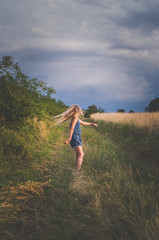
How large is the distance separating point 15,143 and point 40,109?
8.57 feet

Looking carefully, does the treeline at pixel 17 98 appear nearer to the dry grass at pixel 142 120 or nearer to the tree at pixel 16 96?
the tree at pixel 16 96

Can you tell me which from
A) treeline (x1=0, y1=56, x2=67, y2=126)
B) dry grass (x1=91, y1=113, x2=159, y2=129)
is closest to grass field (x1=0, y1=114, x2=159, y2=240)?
treeline (x1=0, y1=56, x2=67, y2=126)

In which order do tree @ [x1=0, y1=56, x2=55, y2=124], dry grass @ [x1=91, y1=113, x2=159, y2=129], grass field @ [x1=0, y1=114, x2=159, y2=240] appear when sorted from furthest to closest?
dry grass @ [x1=91, y1=113, x2=159, y2=129] < tree @ [x1=0, y1=56, x2=55, y2=124] < grass field @ [x1=0, y1=114, x2=159, y2=240]

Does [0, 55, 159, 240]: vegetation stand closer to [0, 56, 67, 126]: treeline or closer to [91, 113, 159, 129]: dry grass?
[0, 56, 67, 126]: treeline

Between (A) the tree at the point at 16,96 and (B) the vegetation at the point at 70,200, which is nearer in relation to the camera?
(B) the vegetation at the point at 70,200

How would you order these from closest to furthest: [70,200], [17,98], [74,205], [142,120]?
[74,205], [70,200], [17,98], [142,120]

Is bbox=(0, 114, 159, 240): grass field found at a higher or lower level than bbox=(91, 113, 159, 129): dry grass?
lower

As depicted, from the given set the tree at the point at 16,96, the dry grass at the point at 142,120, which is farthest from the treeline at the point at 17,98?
the dry grass at the point at 142,120

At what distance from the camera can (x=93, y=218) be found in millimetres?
2215

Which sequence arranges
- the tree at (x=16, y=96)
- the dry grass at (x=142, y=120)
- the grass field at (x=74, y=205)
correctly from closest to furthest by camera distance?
the grass field at (x=74, y=205), the tree at (x=16, y=96), the dry grass at (x=142, y=120)

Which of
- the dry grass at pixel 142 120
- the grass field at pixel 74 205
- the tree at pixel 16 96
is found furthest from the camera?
the dry grass at pixel 142 120

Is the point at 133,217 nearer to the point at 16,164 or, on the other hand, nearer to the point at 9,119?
the point at 16,164

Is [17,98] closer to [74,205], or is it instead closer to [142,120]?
[74,205]

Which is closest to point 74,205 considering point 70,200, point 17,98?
point 70,200
